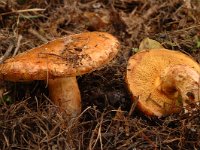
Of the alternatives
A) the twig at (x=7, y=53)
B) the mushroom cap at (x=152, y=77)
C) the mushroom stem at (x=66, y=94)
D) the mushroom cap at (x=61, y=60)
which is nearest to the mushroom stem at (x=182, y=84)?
the mushroom cap at (x=152, y=77)

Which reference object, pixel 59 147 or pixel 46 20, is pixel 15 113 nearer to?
pixel 59 147

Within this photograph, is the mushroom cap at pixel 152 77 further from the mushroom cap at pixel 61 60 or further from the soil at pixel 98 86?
the mushroom cap at pixel 61 60

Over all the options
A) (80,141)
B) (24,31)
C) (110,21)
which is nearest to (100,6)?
(110,21)

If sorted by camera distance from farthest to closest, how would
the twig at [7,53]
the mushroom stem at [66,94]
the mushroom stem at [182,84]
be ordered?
the twig at [7,53], the mushroom stem at [66,94], the mushroom stem at [182,84]

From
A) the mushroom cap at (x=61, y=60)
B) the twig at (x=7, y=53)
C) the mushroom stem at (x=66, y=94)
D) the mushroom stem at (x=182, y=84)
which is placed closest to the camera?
the mushroom cap at (x=61, y=60)

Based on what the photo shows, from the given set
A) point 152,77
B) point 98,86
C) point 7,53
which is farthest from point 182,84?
point 7,53

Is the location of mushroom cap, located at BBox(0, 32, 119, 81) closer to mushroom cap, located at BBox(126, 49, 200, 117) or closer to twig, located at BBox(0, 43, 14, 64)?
mushroom cap, located at BBox(126, 49, 200, 117)

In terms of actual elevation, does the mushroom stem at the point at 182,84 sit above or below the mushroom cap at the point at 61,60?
below
